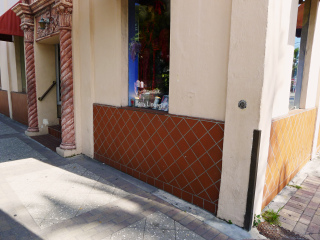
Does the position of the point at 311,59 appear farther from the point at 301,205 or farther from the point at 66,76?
the point at 66,76

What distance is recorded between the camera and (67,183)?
3.78 meters

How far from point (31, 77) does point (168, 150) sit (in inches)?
218

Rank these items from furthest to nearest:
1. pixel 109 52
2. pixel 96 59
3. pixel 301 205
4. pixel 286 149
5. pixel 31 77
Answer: pixel 31 77 < pixel 96 59 < pixel 109 52 < pixel 286 149 < pixel 301 205

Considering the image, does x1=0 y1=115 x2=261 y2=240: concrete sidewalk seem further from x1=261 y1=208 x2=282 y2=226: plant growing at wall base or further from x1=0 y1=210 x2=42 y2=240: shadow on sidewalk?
x1=261 y1=208 x2=282 y2=226: plant growing at wall base

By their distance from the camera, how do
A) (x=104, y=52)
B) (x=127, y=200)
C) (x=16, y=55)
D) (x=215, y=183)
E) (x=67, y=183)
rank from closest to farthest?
(x=215, y=183) → (x=127, y=200) → (x=67, y=183) → (x=104, y=52) → (x=16, y=55)

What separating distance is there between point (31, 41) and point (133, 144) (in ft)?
16.3

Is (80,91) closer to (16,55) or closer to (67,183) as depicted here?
(67,183)

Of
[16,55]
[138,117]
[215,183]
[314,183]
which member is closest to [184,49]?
[138,117]

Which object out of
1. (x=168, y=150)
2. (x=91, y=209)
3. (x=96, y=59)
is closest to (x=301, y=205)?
(x=168, y=150)

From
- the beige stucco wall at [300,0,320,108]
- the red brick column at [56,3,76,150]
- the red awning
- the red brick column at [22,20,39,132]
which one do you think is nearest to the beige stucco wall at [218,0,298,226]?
the beige stucco wall at [300,0,320,108]

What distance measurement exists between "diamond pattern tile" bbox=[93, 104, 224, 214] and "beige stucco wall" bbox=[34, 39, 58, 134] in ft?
11.0

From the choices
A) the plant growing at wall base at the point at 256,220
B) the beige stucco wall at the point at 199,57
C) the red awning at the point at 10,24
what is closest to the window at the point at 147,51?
the beige stucco wall at the point at 199,57

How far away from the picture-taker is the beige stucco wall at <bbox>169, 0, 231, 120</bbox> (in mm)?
2660

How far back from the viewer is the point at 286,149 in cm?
347
